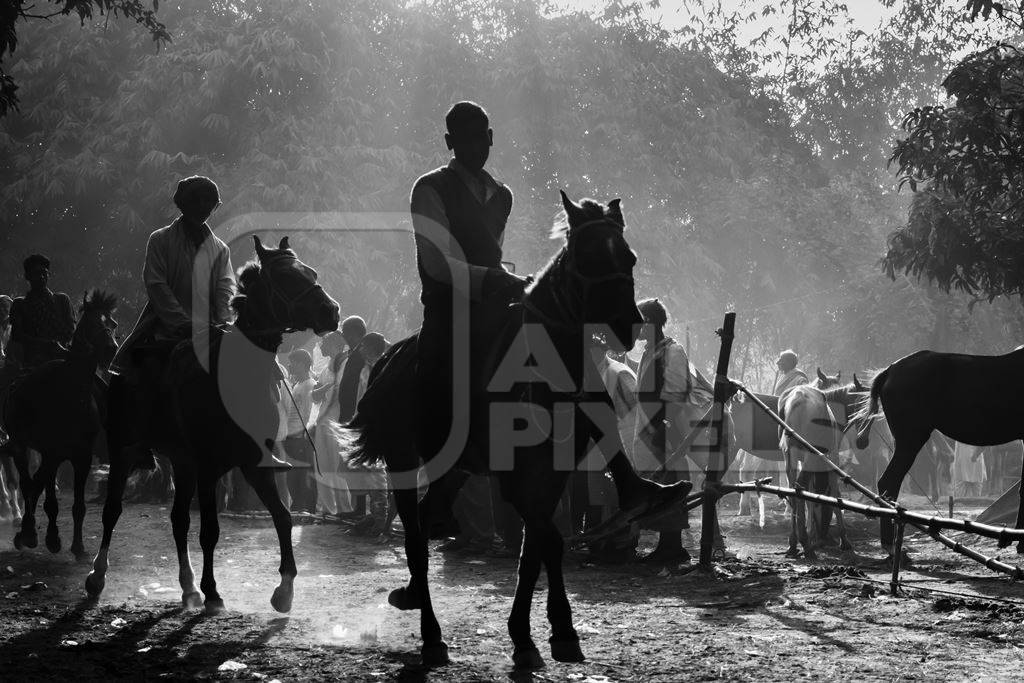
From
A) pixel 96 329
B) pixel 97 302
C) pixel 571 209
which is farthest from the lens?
pixel 96 329

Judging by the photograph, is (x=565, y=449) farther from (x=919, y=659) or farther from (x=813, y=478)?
(x=813, y=478)

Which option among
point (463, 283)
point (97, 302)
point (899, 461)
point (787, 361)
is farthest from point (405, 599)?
point (787, 361)

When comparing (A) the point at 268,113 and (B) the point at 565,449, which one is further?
(A) the point at 268,113

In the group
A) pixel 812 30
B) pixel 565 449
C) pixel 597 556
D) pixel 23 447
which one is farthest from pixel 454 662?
pixel 812 30

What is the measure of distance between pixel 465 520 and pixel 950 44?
65.7 feet

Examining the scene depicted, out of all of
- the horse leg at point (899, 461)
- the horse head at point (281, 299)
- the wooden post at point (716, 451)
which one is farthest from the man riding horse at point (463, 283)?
the horse leg at point (899, 461)

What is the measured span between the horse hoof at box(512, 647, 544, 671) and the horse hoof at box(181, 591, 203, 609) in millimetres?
3360

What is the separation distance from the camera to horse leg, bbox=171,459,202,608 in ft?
28.7

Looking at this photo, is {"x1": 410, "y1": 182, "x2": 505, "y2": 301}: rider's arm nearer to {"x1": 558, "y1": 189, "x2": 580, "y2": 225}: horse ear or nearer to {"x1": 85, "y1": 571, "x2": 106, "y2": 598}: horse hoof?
{"x1": 558, "y1": 189, "x2": 580, "y2": 225}: horse ear

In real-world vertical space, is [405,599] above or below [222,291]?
below

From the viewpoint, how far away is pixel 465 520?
45.1ft

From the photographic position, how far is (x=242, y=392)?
8.91 meters

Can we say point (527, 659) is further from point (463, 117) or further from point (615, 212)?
point (463, 117)

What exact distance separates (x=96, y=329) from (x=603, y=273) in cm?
781
